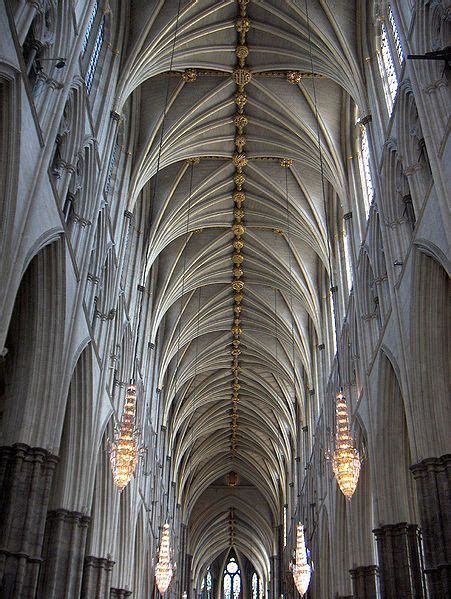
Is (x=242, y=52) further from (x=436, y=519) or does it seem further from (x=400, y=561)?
(x=436, y=519)

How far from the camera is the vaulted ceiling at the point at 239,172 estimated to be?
72.0 feet

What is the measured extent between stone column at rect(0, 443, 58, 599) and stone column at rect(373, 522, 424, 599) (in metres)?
8.35

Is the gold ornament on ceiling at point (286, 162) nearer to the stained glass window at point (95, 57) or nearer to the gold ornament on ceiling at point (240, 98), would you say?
the gold ornament on ceiling at point (240, 98)

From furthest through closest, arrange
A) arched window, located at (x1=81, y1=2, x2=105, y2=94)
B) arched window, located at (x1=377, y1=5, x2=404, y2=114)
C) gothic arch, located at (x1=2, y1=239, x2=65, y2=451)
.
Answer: arched window, located at (x1=81, y1=2, x2=105, y2=94) < arched window, located at (x1=377, y1=5, x2=404, y2=114) < gothic arch, located at (x1=2, y1=239, x2=65, y2=451)

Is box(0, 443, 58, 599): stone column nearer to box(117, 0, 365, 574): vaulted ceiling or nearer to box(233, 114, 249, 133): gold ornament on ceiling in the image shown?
box(117, 0, 365, 574): vaulted ceiling

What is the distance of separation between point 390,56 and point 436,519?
1119cm

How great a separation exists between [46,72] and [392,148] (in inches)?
330

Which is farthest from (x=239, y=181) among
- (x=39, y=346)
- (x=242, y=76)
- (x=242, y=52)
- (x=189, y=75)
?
(x=39, y=346)

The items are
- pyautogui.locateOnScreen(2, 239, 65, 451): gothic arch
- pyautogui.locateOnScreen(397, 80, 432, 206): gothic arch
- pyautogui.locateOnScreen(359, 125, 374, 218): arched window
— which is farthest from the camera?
pyautogui.locateOnScreen(359, 125, 374, 218): arched window

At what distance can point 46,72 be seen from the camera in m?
13.6

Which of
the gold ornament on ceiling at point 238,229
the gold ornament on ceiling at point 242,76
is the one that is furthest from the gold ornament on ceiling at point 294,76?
the gold ornament on ceiling at point 238,229

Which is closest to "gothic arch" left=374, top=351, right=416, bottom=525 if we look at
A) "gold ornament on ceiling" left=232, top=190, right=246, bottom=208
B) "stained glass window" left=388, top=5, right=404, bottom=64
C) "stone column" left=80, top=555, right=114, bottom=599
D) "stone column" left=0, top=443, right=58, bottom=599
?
"stained glass window" left=388, top=5, right=404, bottom=64

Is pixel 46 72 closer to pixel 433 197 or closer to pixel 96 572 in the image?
pixel 433 197

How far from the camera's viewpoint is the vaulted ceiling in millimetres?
21938
